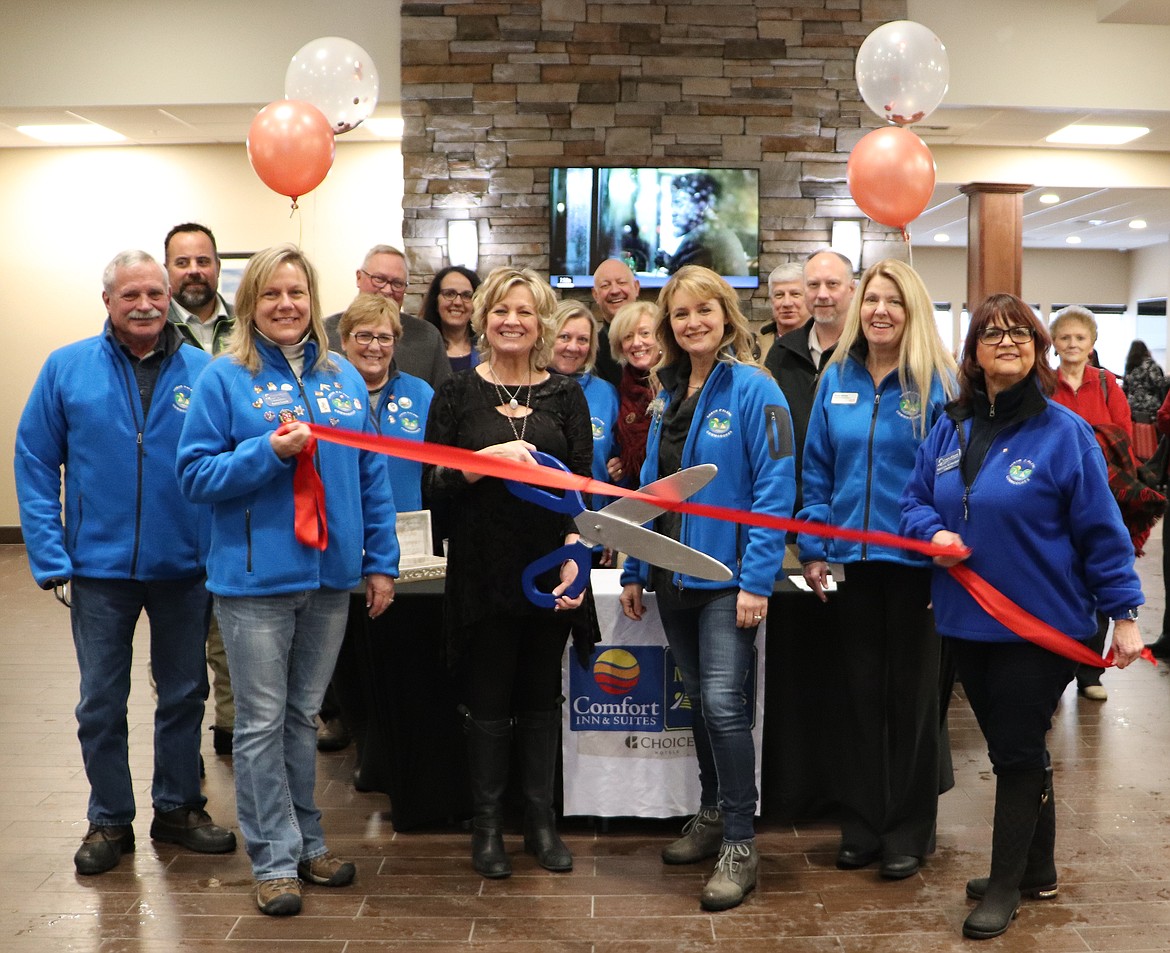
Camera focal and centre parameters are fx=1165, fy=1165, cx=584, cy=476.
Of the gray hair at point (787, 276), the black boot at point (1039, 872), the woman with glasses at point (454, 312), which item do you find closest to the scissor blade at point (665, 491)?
the black boot at point (1039, 872)

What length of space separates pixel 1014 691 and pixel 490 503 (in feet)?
4.22

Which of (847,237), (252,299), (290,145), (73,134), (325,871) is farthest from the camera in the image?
(73,134)

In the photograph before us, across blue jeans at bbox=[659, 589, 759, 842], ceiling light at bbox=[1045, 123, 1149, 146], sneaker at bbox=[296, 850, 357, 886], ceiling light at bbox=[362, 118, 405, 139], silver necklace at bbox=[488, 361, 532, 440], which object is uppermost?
ceiling light at bbox=[1045, 123, 1149, 146]

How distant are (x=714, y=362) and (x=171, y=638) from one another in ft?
5.38

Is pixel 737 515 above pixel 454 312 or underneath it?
underneath

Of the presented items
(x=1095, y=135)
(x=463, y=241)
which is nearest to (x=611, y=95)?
(x=463, y=241)

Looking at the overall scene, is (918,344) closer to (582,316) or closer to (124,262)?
(582,316)

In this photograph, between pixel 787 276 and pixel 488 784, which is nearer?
pixel 488 784

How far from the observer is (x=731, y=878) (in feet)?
9.37

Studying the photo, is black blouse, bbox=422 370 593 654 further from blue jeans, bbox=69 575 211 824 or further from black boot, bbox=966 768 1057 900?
black boot, bbox=966 768 1057 900

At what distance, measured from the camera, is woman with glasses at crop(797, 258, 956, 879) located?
9.42 ft

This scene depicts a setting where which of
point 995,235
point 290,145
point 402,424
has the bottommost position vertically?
point 402,424

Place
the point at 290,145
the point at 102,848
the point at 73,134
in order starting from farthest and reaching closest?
1. the point at 73,134
2. the point at 290,145
3. the point at 102,848

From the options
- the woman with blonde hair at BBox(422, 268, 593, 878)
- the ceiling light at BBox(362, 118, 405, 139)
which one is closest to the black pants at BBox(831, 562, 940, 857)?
the woman with blonde hair at BBox(422, 268, 593, 878)
